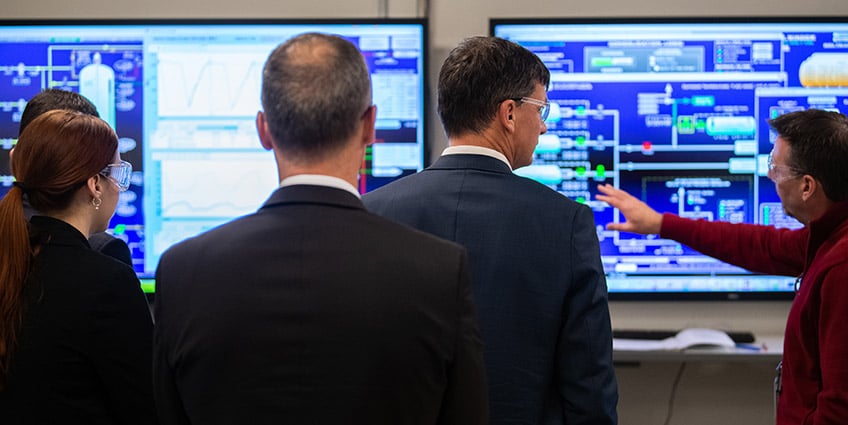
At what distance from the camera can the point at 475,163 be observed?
1767 mm

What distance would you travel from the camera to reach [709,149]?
3312 mm

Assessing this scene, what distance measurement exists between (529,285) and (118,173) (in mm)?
906

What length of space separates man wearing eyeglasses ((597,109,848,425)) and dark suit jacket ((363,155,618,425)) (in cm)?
55

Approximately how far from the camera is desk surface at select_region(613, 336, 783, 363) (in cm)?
310

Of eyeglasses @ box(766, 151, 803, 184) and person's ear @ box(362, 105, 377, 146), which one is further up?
person's ear @ box(362, 105, 377, 146)

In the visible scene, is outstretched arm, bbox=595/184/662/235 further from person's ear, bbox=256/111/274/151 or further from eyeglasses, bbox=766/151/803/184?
person's ear, bbox=256/111/274/151

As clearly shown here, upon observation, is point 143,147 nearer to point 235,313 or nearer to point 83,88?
point 83,88

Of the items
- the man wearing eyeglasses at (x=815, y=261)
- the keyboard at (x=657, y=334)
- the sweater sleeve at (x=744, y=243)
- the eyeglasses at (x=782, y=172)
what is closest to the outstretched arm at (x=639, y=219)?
the sweater sleeve at (x=744, y=243)

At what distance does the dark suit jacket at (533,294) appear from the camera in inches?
66.1

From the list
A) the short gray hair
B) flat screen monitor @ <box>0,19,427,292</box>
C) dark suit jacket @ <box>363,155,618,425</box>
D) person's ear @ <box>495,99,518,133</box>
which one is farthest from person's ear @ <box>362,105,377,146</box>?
flat screen monitor @ <box>0,19,427,292</box>

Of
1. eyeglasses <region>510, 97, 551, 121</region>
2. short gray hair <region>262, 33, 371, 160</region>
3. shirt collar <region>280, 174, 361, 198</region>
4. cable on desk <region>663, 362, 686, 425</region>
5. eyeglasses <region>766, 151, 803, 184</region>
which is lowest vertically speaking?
cable on desk <region>663, 362, 686, 425</region>

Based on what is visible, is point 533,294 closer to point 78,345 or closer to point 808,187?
point 78,345

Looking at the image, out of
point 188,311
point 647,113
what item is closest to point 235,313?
point 188,311

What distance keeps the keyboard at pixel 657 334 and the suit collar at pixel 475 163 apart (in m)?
1.72
